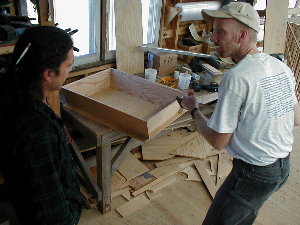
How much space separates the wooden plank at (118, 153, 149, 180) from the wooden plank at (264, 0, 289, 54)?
2456 millimetres

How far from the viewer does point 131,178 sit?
2949 millimetres

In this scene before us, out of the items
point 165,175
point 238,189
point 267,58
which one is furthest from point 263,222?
point 267,58

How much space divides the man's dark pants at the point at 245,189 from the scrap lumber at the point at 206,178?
1220mm

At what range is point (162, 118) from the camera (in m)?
2.22

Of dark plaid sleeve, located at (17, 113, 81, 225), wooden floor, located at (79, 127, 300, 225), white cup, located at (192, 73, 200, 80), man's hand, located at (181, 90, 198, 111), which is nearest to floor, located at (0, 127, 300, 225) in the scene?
wooden floor, located at (79, 127, 300, 225)

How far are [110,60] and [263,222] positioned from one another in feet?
7.47

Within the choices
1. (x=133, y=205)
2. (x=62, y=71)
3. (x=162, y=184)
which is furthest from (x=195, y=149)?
(x=62, y=71)

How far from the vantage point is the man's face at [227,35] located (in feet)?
4.92

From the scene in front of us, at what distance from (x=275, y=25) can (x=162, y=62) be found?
2040 millimetres

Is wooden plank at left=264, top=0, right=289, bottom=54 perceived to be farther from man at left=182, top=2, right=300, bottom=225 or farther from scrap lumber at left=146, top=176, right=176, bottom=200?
man at left=182, top=2, right=300, bottom=225

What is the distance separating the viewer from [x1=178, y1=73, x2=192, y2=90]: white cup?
2858 mm

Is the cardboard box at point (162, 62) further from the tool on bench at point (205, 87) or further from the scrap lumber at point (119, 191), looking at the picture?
the scrap lumber at point (119, 191)

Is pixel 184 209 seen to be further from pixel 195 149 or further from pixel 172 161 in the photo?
pixel 195 149

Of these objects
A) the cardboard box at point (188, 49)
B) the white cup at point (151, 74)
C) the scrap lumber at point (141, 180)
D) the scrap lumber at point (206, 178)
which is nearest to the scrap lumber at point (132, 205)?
the scrap lumber at point (141, 180)
